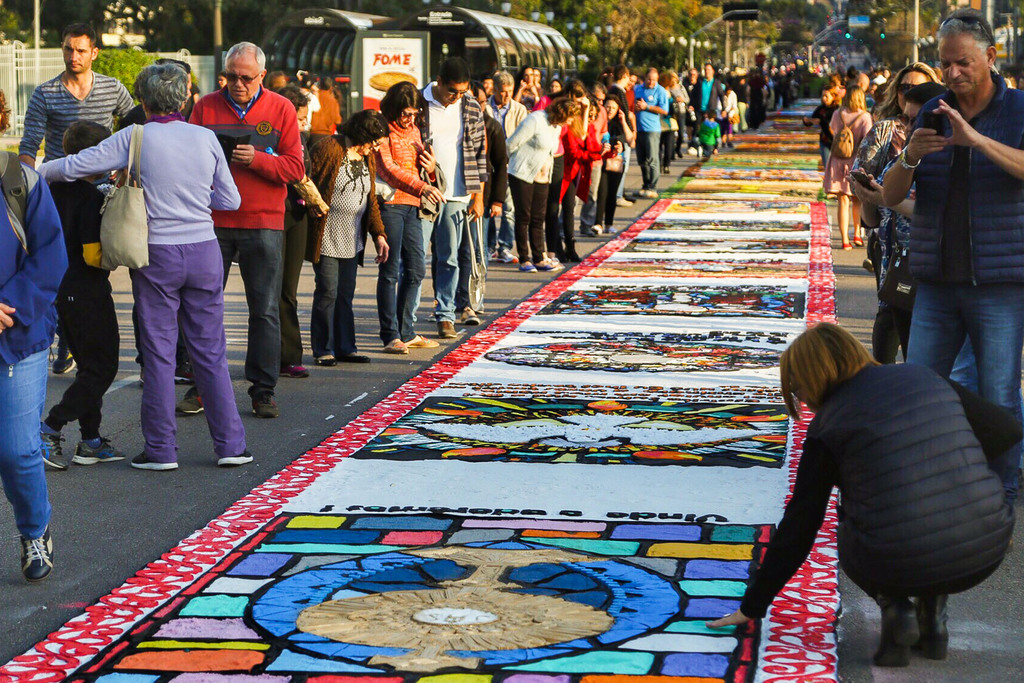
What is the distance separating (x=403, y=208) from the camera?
10.8m

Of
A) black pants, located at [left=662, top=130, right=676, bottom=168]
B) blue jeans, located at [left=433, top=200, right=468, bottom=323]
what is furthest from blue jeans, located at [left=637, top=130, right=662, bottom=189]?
blue jeans, located at [left=433, top=200, right=468, bottom=323]

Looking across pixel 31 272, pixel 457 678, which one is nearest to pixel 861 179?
pixel 457 678

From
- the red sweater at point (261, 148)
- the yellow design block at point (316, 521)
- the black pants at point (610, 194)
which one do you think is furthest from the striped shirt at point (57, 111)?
the black pants at point (610, 194)

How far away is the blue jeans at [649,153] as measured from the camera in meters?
24.3

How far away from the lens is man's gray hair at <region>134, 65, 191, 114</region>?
737cm

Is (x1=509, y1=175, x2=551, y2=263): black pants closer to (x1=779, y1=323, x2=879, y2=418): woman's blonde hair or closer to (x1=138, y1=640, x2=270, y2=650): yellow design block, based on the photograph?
(x1=138, y1=640, x2=270, y2=650): yellow design block

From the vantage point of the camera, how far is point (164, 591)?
570 centimetres

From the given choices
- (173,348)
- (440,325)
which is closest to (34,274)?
(173,348)

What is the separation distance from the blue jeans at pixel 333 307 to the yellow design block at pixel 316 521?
3772mm

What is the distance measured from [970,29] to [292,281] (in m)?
5.26

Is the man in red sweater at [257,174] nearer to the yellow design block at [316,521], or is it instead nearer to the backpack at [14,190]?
the yellow design block at [316,521]

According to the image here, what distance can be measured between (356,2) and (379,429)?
5226 cm

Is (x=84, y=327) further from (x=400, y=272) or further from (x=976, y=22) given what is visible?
(x=976, y=22)

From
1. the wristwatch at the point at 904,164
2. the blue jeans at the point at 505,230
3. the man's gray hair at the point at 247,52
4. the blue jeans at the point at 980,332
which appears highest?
the man's gray hair at the point at 247,52
